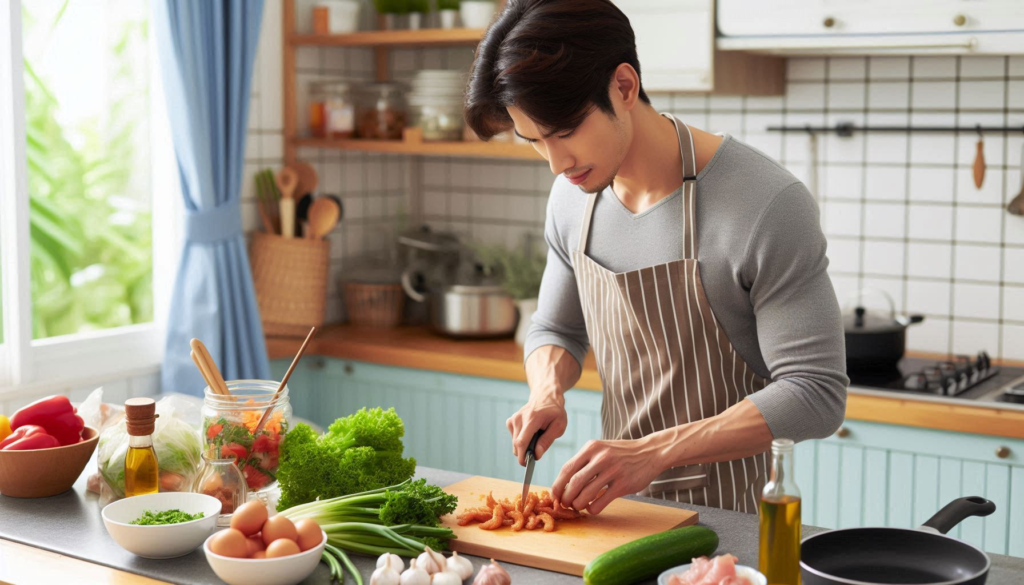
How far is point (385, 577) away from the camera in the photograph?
1.40 metres

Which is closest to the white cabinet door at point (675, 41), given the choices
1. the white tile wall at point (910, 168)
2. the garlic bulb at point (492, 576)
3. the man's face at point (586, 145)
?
the white tile wall at point (910, 168)

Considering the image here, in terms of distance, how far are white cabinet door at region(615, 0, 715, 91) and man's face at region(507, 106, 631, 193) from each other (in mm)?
1258

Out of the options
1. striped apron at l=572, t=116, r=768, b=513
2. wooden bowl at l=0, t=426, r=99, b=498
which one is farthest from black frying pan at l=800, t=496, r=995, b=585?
wooden bowl at l=0, t=426, r=99, b=498

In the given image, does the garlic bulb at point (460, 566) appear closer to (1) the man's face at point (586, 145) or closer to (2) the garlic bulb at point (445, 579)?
(2) the garlic bulb at point (445, 579)

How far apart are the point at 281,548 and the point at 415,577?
173mm

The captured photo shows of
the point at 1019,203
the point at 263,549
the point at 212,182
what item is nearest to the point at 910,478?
the point at 1019,203

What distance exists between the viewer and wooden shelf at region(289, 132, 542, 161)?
3318mm

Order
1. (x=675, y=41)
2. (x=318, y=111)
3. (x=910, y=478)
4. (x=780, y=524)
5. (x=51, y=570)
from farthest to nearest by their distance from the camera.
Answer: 1. (x=318, y=111)
2. (x=675, y=41)
3. (x=910, y=478)
4. (x=51, y=570)
5. (x=780, y=524)

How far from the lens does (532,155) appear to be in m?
3.29

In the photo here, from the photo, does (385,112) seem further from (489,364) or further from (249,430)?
(249,430)

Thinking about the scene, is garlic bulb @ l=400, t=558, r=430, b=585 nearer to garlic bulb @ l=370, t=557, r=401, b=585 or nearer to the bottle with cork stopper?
garlic bulb @ l=370, t=557, r=401, b=585

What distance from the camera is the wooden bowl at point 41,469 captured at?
5.94ft

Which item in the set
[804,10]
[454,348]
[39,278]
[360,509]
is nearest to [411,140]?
[454,348]

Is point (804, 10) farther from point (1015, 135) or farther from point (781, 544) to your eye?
point (781, 544)
